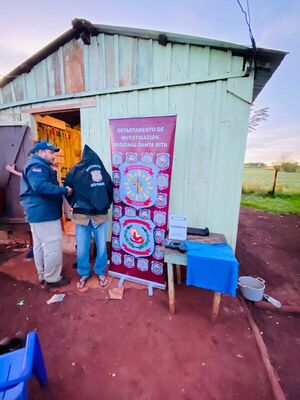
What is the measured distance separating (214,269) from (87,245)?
5.55ft

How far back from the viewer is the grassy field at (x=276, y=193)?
818 centimetres

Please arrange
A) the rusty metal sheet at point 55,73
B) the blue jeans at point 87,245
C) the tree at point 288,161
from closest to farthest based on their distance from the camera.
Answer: the blue jeans at point 87,245 → the rusty metal sheet at point 55,73 → the tree at point 288,161

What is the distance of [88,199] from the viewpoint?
7.72 feet

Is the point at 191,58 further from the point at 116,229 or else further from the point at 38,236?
the point at 38,236

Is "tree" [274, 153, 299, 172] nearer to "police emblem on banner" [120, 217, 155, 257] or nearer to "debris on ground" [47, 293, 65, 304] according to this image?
"police emblem on banner" [120, 217, 155, 257]

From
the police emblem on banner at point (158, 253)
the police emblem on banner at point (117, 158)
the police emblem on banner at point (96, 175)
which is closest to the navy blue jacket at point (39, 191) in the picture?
the police emblem on banner at point (96, 175)

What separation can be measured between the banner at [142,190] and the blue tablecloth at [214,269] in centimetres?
65

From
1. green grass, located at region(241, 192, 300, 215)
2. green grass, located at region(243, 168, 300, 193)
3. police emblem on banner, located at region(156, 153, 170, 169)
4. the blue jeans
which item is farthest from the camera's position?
green grass, located at region(243, 168, 300, 193)

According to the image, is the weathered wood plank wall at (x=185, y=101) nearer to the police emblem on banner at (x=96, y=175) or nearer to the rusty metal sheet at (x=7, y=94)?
the police emblem on banner at (x=96, y=175)

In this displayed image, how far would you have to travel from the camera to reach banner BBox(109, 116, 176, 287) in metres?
2.33

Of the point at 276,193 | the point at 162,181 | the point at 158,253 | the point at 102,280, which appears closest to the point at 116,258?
the point at 102,280

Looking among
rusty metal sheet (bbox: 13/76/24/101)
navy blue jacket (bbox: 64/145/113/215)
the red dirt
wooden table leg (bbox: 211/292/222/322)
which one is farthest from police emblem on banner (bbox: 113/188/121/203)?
rusty metal sheet (bbox: 13/76/24/101)

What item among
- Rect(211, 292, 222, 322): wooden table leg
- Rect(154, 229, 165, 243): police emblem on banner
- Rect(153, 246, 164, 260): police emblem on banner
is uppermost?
Rect(154, 229, 165, 243): police emblem on banner

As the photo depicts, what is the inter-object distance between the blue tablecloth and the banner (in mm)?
646
